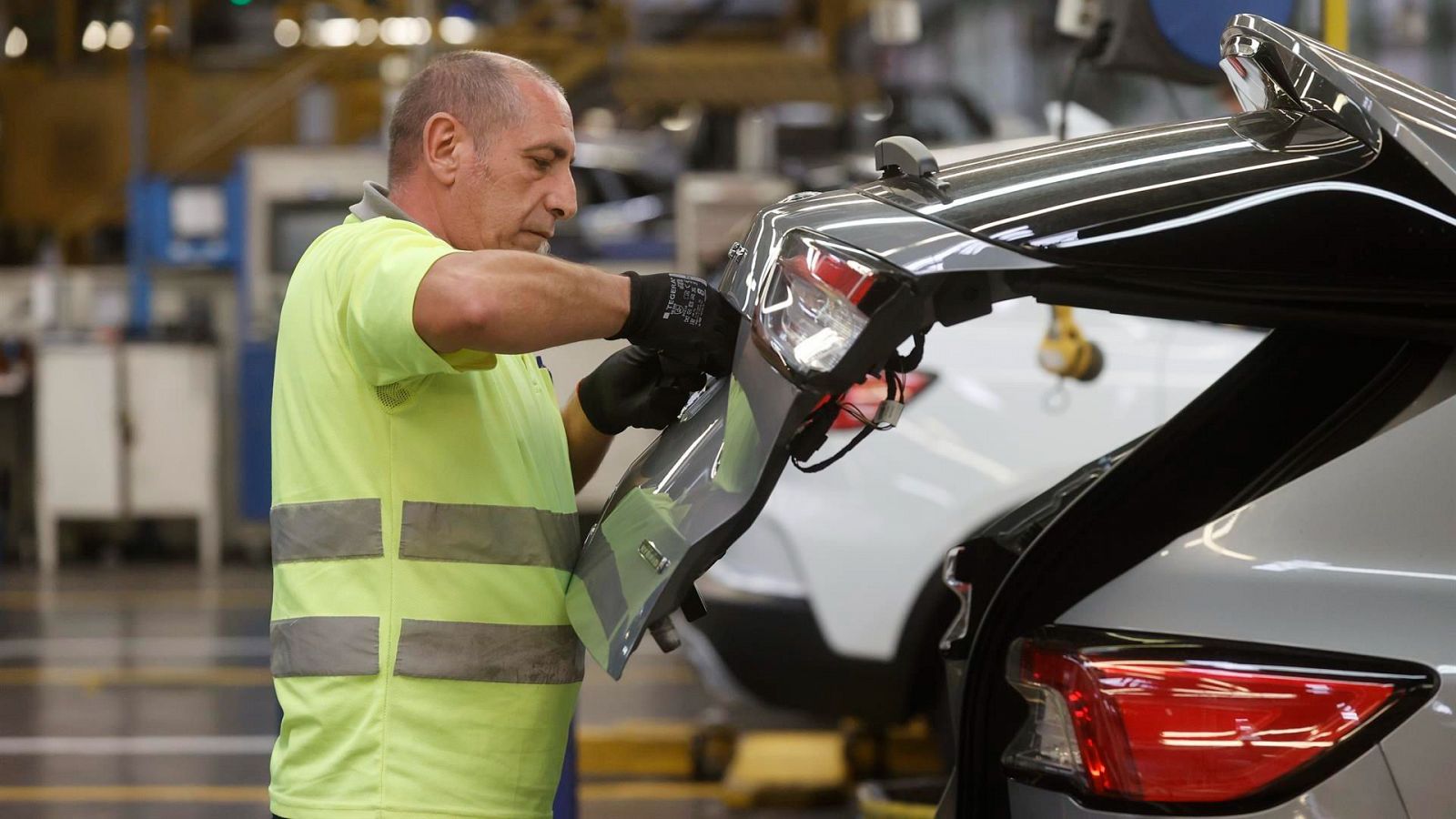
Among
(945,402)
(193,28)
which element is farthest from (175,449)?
(945,402)

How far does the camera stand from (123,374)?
34.2 ft

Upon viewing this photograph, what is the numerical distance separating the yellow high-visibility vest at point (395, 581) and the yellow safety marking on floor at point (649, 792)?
3.13m

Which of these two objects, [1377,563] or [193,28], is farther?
[193,28]

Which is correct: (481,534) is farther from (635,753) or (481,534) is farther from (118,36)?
(118,36)

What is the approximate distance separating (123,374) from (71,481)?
753 mm

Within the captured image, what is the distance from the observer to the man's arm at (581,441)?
2.38 metres

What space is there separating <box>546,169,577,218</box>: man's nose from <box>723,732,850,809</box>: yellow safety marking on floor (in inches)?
125

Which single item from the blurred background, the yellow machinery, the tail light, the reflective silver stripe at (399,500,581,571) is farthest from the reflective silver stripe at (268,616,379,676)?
the blurred background

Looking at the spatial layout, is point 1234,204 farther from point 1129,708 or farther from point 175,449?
point 175,449

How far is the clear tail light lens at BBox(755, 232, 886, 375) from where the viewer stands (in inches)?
61.7

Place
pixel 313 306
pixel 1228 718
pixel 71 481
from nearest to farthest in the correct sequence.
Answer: pixel 1228 718 < pixel 313 306 < pixel 71 481

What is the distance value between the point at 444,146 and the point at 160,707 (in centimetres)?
504

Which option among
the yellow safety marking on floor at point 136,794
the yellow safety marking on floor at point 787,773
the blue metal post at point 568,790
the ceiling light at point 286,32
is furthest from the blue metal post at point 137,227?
the blue metal post at point 568,790

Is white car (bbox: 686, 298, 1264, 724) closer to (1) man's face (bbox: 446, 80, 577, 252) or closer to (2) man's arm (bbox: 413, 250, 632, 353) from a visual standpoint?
(1) man's face (bbox: 446, 80, 577, 252)
